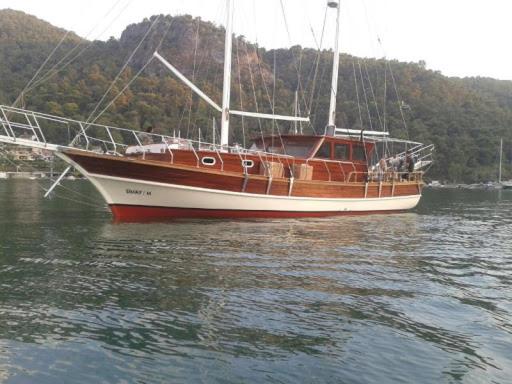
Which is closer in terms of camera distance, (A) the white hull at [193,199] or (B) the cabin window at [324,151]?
(A) the white hull at [193,199]

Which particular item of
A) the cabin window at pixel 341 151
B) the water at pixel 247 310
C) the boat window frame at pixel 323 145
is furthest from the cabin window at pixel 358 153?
the water at pixel 247 310

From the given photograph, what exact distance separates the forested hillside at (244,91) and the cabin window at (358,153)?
3595 centimetres

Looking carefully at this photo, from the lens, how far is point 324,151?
Answer: 21.2 m

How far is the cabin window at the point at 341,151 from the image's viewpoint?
70.8 ft

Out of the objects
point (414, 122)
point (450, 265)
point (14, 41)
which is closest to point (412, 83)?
point (414, 122)

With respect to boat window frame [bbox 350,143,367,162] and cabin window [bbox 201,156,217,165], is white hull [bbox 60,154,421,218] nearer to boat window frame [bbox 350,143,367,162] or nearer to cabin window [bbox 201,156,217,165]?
cabin window [bbox 201,156,217,165]

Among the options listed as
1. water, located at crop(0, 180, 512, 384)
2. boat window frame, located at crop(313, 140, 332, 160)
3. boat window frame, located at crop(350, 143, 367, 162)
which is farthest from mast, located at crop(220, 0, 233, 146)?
water, located at crop(0, 180, 512, 384)

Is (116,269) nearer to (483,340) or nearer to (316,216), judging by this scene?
(483,340)

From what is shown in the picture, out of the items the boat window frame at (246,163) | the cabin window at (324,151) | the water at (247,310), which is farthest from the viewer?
the cabin window at (324,151)

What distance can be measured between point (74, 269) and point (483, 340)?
716 centimetres

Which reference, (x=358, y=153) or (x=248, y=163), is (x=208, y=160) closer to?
(x=248, y=163)

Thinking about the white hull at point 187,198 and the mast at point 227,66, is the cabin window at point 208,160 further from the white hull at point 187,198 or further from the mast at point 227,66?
the white hull at point 187,198

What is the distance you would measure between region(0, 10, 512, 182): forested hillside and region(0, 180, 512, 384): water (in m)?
43.2

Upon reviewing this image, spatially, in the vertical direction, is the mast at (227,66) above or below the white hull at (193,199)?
above
